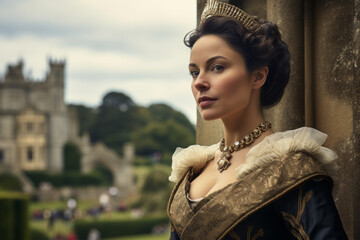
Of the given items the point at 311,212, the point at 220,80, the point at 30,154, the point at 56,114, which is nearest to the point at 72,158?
the point at 30,154

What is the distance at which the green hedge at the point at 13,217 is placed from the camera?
34.9 feet

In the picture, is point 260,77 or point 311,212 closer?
point 311,212

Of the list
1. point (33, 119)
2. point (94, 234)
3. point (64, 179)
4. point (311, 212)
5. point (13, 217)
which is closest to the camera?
point (311, 212)

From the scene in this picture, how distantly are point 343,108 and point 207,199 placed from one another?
624mm

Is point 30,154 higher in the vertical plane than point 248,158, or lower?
lower

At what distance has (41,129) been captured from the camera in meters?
38.9

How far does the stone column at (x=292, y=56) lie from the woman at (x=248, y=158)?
0.28 m

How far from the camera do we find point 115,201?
104 feet

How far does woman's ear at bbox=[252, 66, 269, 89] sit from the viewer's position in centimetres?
152

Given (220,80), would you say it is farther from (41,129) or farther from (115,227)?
(41,129)

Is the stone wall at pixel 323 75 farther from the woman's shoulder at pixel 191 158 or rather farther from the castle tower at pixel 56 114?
the castle tower at pixel 56 114

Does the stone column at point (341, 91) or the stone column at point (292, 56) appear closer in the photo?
the stone column at point (341, 91)

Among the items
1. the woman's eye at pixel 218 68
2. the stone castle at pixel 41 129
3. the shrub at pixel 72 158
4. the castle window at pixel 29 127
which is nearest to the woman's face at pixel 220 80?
the woman's eye at pixel 218 68

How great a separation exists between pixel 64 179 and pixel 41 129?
6.05 m
